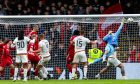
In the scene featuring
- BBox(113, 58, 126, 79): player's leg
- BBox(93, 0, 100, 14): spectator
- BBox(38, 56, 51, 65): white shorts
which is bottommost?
BBox(113, 58, 126, 79): player's leg

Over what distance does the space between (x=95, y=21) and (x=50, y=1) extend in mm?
5439

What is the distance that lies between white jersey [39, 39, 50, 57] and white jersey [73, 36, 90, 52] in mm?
1001

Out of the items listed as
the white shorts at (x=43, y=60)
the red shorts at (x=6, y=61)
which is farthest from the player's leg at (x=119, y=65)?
the red shorts at (x=6, y=61)

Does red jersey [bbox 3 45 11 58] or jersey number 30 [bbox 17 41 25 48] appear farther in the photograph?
red jersey [bbox 3 45 11 58]

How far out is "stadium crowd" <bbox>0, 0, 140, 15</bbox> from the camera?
28938 millimetres

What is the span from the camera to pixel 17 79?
24.0m

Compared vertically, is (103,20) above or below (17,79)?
above

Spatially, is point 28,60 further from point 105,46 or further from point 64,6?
point 64,6

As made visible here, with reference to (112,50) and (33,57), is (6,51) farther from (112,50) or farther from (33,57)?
(112,50)

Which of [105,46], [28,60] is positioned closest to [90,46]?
[105,46]

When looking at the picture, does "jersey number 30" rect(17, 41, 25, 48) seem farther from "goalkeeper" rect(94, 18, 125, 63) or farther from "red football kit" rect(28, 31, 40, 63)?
"goalkeeper" rect(94, 18, 125, 63)

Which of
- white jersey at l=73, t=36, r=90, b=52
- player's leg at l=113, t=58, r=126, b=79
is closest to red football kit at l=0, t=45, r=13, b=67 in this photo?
white jersey at l=73, t=36, r=90, b=52

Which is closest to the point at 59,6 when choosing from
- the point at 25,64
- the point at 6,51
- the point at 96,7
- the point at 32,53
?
the point at 96,7

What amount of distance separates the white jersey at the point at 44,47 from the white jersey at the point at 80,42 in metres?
1.00
